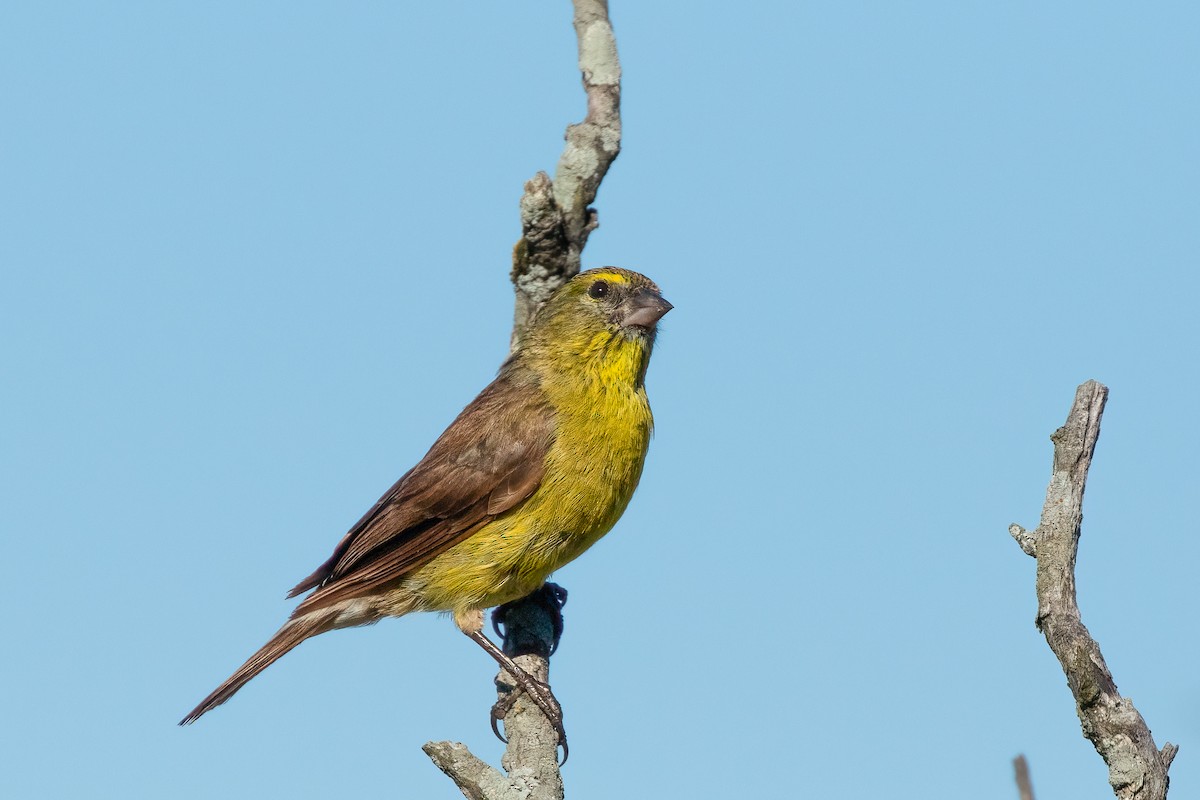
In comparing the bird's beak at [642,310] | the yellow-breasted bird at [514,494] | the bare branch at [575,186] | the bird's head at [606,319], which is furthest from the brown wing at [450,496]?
the bare branch at [575,186]

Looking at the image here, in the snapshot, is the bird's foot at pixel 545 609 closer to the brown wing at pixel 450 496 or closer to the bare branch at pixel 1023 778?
the brown wing at pixel 450 496

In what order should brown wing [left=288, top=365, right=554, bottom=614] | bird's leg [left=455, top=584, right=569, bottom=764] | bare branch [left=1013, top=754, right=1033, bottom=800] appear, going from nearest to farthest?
bare branch [left=1013, top=754, right=1033, bottom=800], bird's leg [left=455, top=584, right=569, bottom=764], brown wing [left=288, top=365, right=554, bottom=614]

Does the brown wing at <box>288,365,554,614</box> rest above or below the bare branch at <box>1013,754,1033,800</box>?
above

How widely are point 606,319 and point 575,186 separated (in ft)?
2.54

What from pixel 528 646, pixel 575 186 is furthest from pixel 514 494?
pixel 575 186

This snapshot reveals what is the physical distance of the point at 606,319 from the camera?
6.39m

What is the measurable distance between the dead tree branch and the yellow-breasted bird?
0.70ft

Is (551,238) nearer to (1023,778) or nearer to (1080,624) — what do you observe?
(1080,624)

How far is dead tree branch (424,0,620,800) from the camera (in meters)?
5.48

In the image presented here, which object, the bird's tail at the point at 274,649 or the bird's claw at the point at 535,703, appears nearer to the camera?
the bird's claw at the point at 535,703

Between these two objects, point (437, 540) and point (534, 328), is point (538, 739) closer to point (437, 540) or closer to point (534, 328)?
point (437, 540)

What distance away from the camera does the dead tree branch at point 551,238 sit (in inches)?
216

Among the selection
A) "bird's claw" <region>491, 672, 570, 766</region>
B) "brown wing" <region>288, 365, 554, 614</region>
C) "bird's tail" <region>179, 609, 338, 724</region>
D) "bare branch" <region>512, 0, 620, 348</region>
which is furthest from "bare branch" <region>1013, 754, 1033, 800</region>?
"bare branch" <region>512, 0, 620, 348</region>

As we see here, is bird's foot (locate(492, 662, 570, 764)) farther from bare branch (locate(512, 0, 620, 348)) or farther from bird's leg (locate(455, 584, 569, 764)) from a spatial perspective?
bare branch (locate(512, 0, 620, 348))
